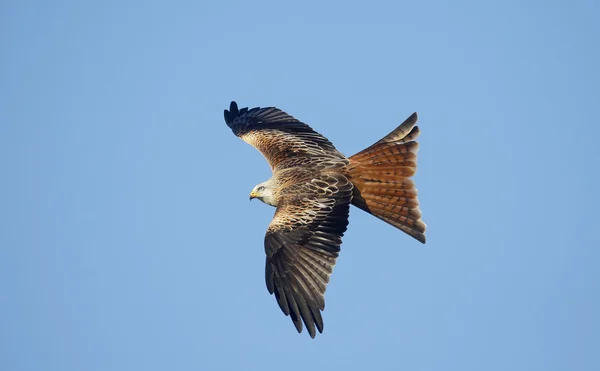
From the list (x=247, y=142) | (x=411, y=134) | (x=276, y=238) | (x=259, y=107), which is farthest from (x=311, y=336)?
(x=259, y=107)

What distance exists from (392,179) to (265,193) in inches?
75.5

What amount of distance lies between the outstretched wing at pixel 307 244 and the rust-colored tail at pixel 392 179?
356mm

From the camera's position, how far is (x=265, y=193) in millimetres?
14945

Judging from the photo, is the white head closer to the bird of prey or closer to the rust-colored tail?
the bird of prey

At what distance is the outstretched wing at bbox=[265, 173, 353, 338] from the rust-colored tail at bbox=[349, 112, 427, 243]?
36 centimetres

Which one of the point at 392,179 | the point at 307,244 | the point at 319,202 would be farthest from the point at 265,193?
the point at 392,179

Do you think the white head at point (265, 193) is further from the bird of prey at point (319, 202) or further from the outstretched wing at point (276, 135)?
the outstretched wing at point (276, 135)

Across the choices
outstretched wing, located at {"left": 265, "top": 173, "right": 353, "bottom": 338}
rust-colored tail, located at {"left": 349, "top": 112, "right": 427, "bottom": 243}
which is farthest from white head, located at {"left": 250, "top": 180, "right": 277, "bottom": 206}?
rust-colored tail, located at {"left": 349, "top": 112, "right": 427, "bottom": 243}

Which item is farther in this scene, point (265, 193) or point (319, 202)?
point (265, 193)

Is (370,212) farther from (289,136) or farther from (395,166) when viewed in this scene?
(289,136)

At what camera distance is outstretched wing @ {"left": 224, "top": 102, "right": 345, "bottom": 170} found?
1581 centimetres

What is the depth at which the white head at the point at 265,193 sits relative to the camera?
14.9 m

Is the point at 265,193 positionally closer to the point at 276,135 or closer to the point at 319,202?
the point at 319,202

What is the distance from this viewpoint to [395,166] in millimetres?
14586
